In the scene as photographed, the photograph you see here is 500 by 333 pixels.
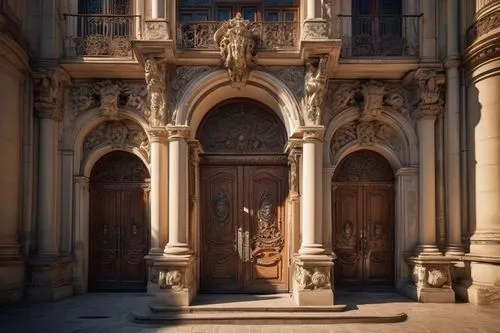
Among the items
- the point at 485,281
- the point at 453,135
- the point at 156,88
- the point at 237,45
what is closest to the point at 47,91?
the point at 156,88

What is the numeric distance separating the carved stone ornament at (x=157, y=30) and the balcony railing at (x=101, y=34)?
41.5 inches

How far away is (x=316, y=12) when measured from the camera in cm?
1162

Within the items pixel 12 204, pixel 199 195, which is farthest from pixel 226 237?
pixel 12 204

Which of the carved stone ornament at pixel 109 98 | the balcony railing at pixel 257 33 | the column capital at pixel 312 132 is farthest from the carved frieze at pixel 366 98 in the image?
the carved stone ornament at pixel 109 98

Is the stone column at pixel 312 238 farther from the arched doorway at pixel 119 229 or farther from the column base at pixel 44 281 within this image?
the column base at pixel 44 281

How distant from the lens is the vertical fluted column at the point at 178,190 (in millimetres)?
11539

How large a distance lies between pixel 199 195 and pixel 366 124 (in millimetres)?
4030

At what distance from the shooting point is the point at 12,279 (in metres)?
11.6

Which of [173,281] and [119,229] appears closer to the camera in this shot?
[173,281]

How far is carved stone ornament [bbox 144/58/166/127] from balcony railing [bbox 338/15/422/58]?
153 inches

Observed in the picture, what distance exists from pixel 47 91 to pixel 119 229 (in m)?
3.39

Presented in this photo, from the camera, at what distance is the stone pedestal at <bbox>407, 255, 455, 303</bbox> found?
11820mm

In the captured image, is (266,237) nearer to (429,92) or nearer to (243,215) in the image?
(243,215)

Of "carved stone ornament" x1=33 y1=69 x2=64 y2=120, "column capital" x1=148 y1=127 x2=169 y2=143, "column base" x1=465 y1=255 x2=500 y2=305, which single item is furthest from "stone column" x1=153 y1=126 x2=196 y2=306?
"column base" x1=465 y1=255 x2=500 y2=305
